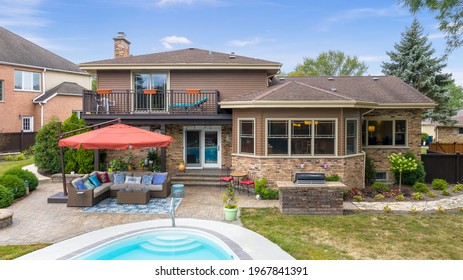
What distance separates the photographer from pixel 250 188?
43.8ft

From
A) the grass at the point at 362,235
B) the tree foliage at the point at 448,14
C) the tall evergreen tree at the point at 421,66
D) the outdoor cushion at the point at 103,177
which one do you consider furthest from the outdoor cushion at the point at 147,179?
the tall evergreen tree at the point at 421,66

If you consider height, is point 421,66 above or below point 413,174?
above

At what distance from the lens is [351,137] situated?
43.8 ft

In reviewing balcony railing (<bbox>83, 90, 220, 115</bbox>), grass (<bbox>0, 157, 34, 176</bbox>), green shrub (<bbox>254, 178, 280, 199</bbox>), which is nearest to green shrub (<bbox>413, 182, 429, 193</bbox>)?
green shrub (<bbox>254, 178, 280, 199</bbox>)

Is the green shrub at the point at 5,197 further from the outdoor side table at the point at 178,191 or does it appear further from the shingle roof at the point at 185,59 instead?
the shingle roof at the point at 185,59

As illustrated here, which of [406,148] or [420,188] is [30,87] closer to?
[406,148]

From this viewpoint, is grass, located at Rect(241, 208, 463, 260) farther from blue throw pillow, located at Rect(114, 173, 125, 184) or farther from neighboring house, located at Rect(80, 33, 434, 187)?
blue throw pillow, located at Rect(114, 173, 125, 184)

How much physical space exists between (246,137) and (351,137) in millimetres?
4650

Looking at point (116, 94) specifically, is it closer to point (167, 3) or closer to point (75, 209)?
point (167, 3)

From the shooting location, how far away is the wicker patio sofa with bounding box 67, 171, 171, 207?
10.8 meters

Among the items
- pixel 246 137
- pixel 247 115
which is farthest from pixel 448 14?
pixel 246 137

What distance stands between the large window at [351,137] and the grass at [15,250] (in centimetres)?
1151
